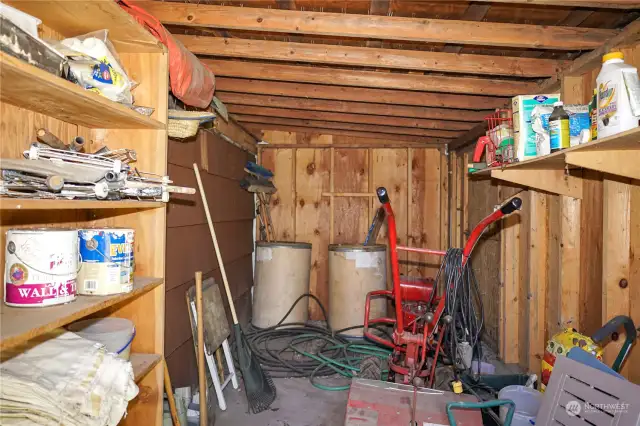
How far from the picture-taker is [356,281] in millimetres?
3484

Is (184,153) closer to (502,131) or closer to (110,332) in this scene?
(110,332)

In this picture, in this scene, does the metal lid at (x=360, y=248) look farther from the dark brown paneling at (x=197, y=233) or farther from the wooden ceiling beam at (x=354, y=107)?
the wooden ceiling beam at (x=354, y=107)

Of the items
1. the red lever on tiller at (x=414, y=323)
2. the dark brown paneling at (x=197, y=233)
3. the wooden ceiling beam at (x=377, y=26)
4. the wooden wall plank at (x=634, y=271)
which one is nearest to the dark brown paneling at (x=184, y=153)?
the dark brown paneling at (x=197, y=233)

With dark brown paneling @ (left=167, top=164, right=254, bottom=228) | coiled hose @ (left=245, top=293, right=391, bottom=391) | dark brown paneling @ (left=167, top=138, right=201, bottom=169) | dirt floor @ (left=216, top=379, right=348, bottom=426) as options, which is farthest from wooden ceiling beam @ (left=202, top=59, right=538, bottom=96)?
dirt floor @ (left=216, top=379, right=348, bottom=426)

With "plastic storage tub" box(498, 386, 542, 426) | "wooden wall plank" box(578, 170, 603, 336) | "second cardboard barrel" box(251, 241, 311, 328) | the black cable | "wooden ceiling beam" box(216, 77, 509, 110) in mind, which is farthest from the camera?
"second cardboard barrel" box(251, 241, 311, 328)

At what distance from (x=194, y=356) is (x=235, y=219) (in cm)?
127

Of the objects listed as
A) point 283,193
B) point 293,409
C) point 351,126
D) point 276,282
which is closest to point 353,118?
point 351,126

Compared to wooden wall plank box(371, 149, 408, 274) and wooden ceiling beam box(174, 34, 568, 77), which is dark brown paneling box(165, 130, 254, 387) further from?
wooden wall plank box(371, 149, 408, 274)

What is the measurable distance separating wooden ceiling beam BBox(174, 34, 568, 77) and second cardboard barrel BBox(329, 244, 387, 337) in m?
1.80

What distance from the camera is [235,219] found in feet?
11.3

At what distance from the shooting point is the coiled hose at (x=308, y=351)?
287 centimetres

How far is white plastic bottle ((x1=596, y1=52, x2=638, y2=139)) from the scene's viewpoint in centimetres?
122

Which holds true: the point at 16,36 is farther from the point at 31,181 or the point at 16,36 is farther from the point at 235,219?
the point at 235,219

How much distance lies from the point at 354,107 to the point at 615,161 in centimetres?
191
